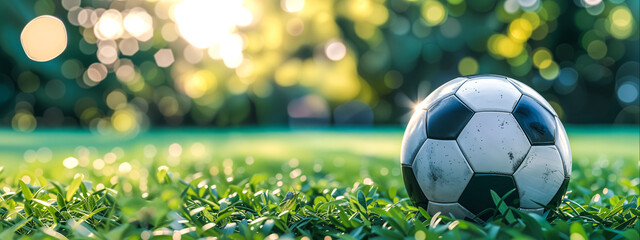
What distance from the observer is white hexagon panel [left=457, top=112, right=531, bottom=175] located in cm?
239

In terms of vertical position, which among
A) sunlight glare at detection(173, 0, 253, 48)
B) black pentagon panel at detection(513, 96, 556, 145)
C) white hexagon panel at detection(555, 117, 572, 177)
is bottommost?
white hexagon panel at detection(555, 117, 572, 177)

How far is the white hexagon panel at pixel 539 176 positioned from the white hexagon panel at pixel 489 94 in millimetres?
266

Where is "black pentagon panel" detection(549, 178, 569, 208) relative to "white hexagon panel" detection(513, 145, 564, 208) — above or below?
below

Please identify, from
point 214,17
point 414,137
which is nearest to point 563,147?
point 414,137

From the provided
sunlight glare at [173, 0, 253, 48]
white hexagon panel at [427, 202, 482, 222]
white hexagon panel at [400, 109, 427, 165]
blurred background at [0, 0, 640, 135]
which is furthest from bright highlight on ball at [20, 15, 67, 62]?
white hexagon panel at [427, 202, 482, 222]

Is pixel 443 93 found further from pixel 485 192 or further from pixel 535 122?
pixel 485 192

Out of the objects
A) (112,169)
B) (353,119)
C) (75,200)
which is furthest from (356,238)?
(353,119)

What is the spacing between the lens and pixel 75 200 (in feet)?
9.12

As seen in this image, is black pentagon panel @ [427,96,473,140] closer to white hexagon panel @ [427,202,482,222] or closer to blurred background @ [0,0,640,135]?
white hexagon panel @ [427,202,482,222]

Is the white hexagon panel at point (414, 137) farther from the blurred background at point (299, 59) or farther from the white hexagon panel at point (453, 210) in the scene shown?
the blurred background at point (299, 59)

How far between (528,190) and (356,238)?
3.13 ft

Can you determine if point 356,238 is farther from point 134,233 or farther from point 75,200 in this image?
point 75,200

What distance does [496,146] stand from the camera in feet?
7.85

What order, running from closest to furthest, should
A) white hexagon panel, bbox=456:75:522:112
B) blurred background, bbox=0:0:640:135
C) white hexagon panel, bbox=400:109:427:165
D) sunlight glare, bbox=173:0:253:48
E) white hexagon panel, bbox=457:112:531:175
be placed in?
white hexagon panel, bbox=457:112:531:175
white hexagon panel, bbox=456:75:522:112
white hexagon panel, bbox=400:109:427:165
sunlight glare, bbox=173:0:253:48
blurred background, bbox=0:0:640:135
